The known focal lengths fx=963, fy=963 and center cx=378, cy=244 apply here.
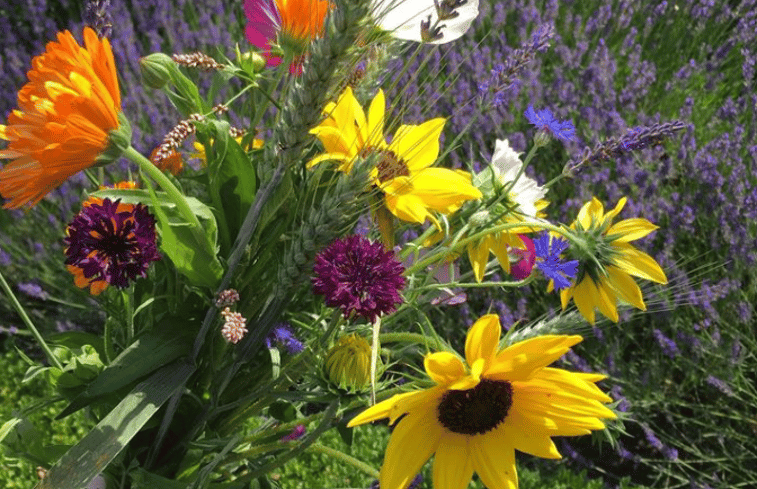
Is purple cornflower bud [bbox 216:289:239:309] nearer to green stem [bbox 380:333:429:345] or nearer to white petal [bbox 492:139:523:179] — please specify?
green stem [bbox 380:333:429:345]

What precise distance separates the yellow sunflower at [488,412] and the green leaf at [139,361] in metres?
0.23

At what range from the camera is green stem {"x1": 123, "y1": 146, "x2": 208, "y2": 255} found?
0.76 m

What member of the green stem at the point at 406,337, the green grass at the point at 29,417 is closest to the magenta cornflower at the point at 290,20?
the green stem at the point at 406,337

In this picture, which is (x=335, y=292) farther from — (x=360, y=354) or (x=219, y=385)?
(x=219, y=385)

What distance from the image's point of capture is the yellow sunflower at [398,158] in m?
0.78

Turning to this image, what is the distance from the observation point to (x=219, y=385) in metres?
0.91

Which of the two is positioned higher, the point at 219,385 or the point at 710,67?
the point at 219,385

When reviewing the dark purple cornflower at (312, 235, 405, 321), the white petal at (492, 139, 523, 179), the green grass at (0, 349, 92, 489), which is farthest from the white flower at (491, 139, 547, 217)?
the green grass at (0, 349, 92, 489)

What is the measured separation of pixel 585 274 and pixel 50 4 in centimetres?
255

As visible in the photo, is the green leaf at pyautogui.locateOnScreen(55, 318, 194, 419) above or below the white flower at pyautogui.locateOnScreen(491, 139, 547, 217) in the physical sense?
below

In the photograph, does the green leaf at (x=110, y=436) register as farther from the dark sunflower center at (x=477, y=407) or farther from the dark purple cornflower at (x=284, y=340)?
the dark sunflower center at (x=477, y=407)

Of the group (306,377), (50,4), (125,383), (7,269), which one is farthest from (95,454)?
(50,4)

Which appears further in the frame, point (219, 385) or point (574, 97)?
point (574, 97)

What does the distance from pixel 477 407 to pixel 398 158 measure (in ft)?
0.73
